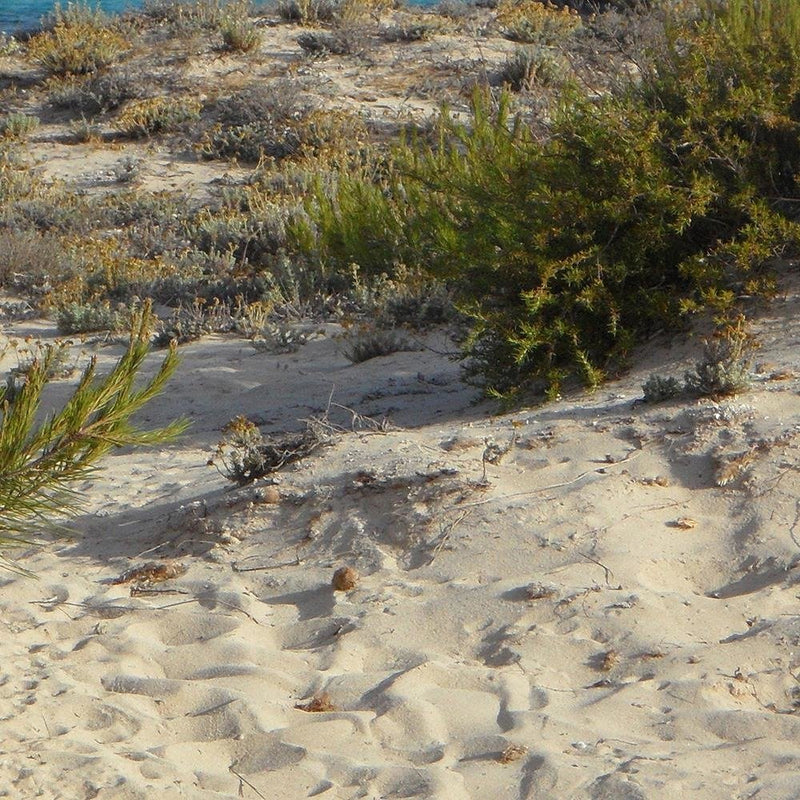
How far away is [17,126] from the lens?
1280 cm

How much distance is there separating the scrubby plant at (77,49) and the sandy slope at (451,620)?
1063 cm

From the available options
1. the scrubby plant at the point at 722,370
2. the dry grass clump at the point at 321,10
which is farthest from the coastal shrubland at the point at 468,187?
the scrubby plant at the point at 722,370

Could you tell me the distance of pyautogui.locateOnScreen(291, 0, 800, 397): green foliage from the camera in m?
4.87

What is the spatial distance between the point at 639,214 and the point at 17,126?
9.82 metres

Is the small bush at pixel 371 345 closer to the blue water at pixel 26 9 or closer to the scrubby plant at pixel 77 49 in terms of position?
the scrubby plant at pixel 77 49

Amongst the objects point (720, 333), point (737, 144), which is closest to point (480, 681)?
point (720, 333)

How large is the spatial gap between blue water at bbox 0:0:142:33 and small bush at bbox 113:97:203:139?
8803 mm

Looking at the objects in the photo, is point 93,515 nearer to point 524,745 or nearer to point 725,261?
point 524,745

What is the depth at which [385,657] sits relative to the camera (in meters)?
3.34

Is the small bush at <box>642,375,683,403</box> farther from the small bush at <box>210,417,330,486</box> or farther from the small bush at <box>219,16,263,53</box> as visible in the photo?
the small bush at <box>219,16,263,53</box>

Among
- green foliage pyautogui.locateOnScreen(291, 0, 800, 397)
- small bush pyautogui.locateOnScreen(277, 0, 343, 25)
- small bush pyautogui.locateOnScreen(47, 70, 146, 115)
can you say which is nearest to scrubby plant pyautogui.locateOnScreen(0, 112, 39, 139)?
small bush pyautogui.locateOnScreen(47, 70, 146, 115)

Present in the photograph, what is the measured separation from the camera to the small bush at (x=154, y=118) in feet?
40.9

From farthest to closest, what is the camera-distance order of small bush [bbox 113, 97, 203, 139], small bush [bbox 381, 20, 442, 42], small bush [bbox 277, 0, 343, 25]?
small bush [bbox 277, 0, 343, 25] < small bush [bbox 381, 20, 442, 42] < small bush [bbox 113, 97, 203, 139]

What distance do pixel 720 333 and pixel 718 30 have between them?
1854 mm
